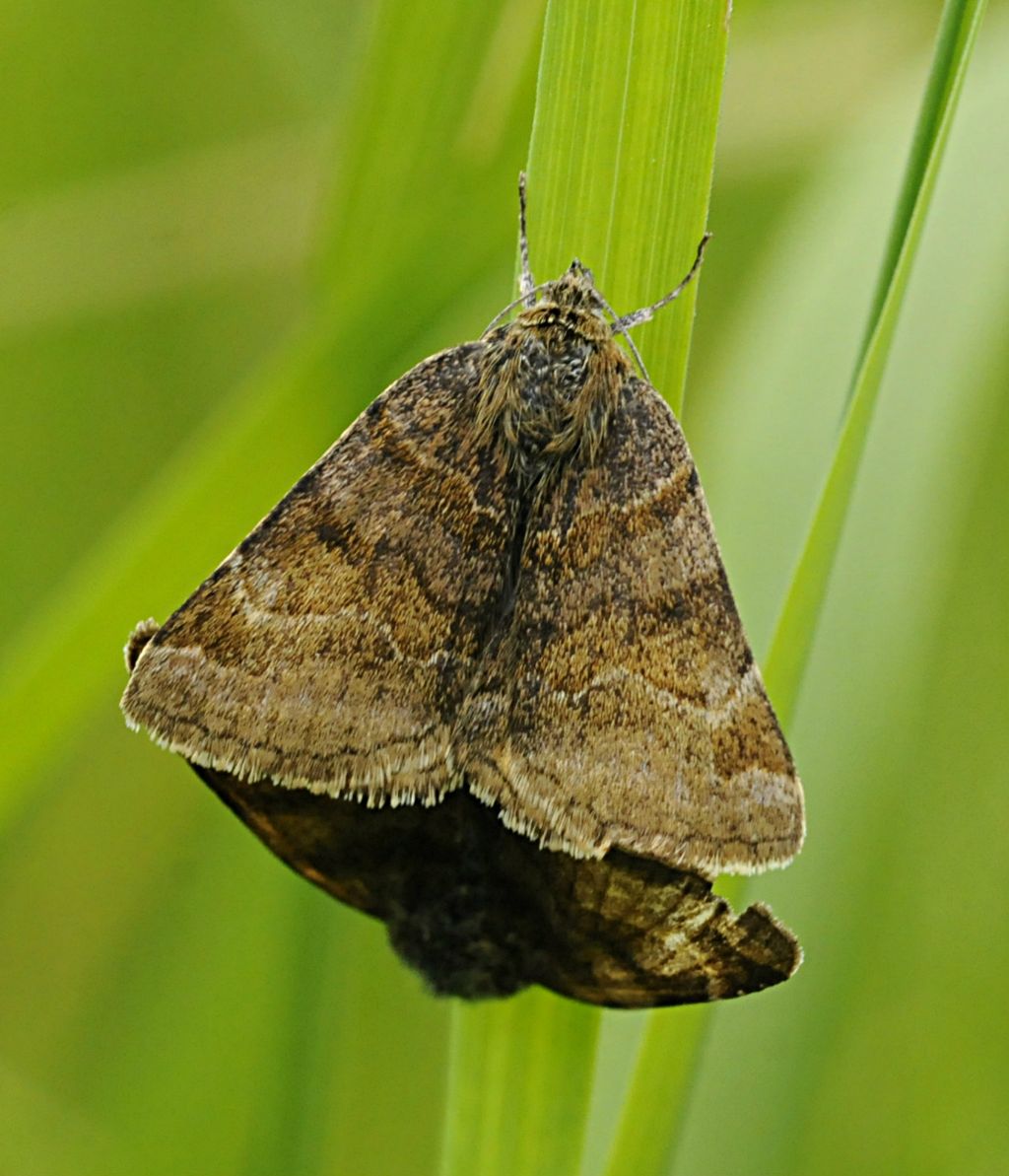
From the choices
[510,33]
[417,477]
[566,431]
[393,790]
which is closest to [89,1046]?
[393,790]

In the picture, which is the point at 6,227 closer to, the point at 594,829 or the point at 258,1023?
the point at 258,1023

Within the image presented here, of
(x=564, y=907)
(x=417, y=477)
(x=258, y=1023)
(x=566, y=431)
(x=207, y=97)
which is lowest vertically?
(x=258, y=1023)

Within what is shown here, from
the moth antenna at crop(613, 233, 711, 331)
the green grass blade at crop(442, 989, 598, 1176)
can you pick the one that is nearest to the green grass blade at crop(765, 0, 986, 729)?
the moth antenna at crop(613, 233, 711, 331)

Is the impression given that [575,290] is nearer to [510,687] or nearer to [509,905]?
[510,687]

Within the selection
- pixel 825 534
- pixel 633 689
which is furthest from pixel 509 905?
pixel 825 534

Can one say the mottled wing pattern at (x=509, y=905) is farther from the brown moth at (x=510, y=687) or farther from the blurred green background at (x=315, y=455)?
the blurred green background at (x=315, y=455)

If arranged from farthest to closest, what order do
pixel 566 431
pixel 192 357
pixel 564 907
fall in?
pixel 192 357 → pixel 566 431 → pixel 564 907

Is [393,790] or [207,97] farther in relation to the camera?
[207,97]

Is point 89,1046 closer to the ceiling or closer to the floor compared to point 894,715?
closer to the floor
